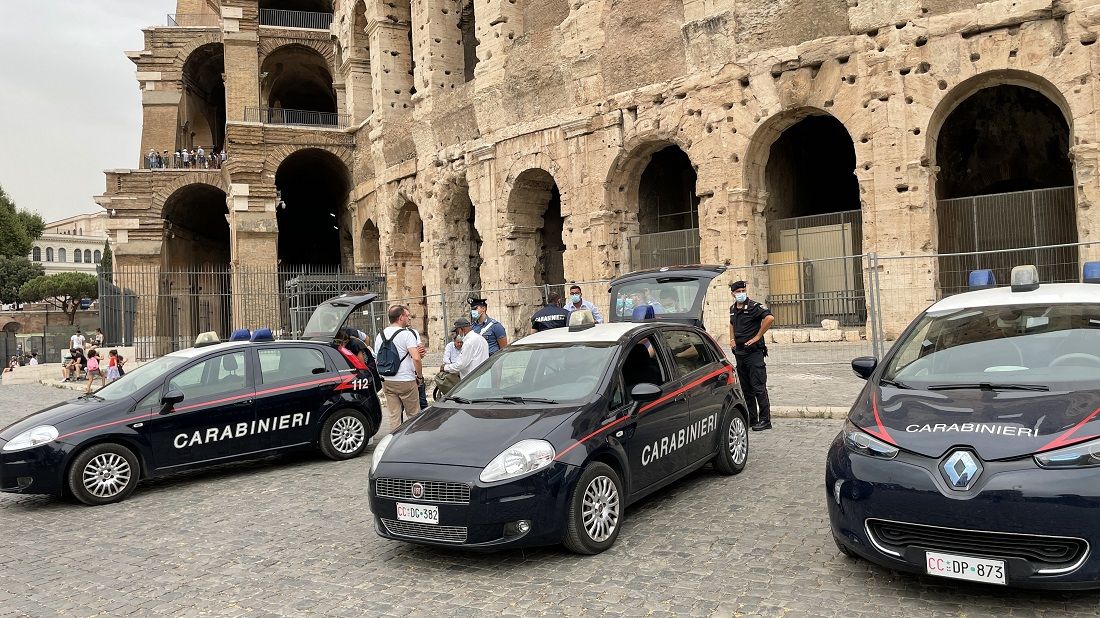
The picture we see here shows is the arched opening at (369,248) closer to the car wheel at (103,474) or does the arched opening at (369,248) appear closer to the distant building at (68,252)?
the car wheel at (103,474)

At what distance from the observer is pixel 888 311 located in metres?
14.5

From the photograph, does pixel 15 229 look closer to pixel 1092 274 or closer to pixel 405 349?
pixel 405 349

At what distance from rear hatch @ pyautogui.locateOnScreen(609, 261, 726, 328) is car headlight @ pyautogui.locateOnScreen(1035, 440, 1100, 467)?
6.54m

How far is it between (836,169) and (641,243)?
5972mm

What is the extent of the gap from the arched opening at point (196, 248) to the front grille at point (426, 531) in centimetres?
2649

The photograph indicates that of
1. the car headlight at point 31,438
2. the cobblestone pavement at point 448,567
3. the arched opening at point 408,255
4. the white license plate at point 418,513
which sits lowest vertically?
the cobblestone pavement at point 448,567

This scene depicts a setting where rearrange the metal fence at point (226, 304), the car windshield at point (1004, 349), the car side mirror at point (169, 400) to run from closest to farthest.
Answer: the car windshield at point (1004, 349)
the car side mirror at point (169, 400)
the metal fence at point (226, 304)

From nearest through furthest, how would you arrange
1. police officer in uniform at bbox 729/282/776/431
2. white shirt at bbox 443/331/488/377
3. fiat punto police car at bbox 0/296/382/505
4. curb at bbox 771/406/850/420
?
fiat punto police car at bbox 0/296/382/505
white shirt at bbox 443/331/488/377
police officer in uniform at bbox 729/282/776/431
curb at bbox 771/406/850/420

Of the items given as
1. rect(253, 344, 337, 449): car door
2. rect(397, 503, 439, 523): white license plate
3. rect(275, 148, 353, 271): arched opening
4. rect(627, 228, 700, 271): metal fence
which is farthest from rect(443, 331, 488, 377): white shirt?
rect(275, 148, 353, 271): arched opening

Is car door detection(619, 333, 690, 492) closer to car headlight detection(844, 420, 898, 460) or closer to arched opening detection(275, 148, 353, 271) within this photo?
car headlight detection(844, 420, 898, 460)

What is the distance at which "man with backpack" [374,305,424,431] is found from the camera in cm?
821

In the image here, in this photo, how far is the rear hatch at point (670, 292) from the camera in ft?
33.6

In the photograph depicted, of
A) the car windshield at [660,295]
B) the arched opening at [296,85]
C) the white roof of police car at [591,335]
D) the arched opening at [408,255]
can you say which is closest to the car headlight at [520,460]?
the white roof of police car at [591,335]

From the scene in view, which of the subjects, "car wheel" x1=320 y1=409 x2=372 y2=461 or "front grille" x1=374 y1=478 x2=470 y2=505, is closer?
"front grille" x1=374 y1=478 x2=470 y2=505
